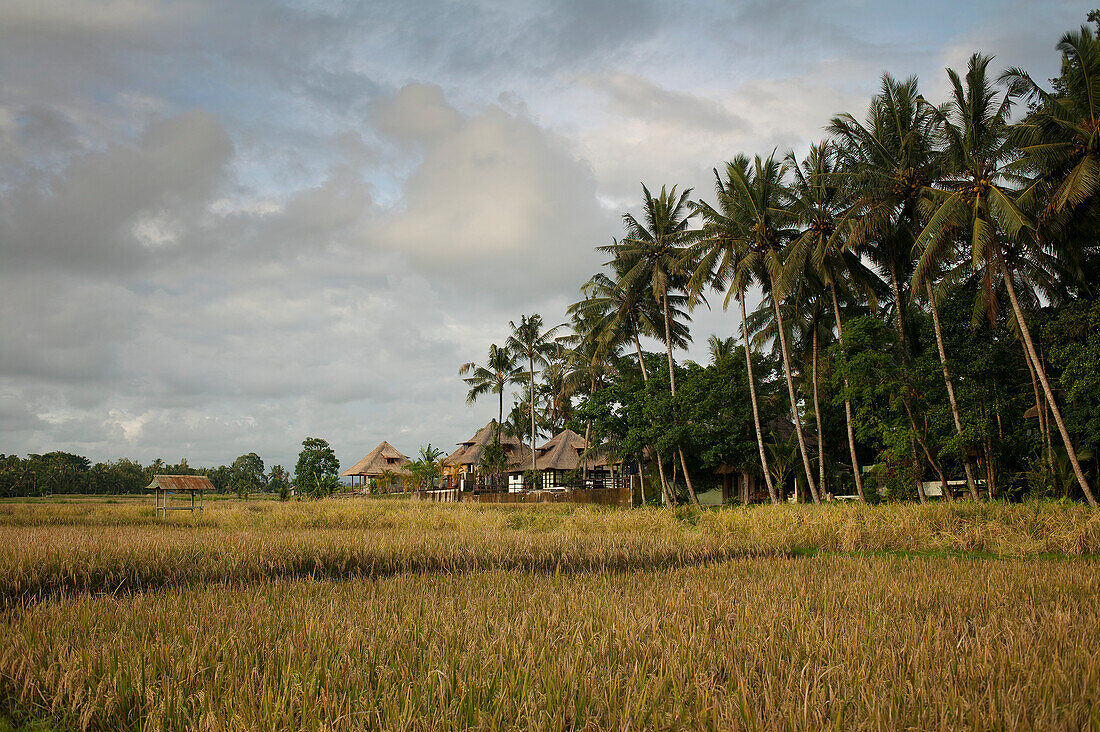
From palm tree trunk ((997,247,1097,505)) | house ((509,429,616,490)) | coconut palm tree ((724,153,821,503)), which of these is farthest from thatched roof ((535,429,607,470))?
palm tree trunk ((997,247,1097,505))

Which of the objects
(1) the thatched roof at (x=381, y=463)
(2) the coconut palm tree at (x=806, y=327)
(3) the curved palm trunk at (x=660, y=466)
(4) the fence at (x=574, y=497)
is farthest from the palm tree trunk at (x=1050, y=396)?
Answer: (1) the thatched roof at (x=381, y=463)

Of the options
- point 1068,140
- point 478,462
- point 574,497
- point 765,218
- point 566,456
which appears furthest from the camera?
point 478,462

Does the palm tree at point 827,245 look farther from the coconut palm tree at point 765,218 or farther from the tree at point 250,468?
the tree at point 250,468

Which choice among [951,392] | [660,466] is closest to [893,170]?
[951,392]

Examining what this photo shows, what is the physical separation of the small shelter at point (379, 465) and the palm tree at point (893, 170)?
42382 millimetres

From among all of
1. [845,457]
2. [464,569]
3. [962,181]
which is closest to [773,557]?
[464,569]

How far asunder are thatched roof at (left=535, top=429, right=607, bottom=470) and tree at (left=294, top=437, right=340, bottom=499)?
52.2 feet

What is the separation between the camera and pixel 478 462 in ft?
160

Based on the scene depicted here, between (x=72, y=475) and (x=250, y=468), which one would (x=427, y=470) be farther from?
(x=250, y=468)

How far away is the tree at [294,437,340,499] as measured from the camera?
48094 mm

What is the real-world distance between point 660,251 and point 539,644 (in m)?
27.2

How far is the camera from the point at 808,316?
91.0 feet

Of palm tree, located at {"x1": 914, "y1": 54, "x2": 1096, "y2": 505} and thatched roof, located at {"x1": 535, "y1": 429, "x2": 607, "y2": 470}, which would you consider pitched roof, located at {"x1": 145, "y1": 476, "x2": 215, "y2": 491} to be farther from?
palm tree, located at {"x1": 914, "y1": 54, "x2": 1096, "y2": 505}

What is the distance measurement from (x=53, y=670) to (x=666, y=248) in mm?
28366
